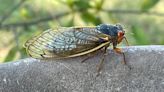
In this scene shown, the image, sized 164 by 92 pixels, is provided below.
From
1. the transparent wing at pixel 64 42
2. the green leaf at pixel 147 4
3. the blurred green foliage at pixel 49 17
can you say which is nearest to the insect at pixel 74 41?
the transparent wing at pixel 64 42

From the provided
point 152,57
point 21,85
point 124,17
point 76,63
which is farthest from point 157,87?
point 124,17

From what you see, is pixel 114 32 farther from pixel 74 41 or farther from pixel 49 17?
pixel 49 17

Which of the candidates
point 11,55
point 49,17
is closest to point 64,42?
point 11,55

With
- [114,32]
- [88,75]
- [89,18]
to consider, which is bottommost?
[88,75]

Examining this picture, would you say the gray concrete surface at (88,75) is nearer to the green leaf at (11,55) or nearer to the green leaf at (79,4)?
the green leaf at (11,55)

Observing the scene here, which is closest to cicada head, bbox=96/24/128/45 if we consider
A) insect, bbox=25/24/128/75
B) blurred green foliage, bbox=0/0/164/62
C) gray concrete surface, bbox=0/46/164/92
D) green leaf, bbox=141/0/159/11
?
insect, bbox=25/24/128/75
